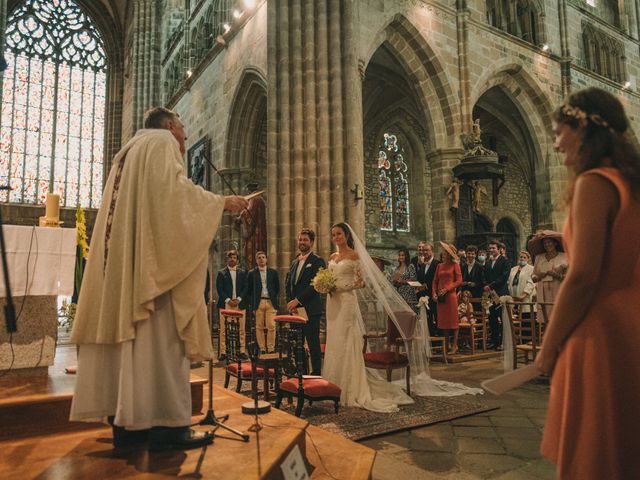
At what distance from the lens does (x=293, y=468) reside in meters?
2.12

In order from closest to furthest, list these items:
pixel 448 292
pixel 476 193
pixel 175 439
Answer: pixel 175 439 < pixel 448 292 < pixel 476 193

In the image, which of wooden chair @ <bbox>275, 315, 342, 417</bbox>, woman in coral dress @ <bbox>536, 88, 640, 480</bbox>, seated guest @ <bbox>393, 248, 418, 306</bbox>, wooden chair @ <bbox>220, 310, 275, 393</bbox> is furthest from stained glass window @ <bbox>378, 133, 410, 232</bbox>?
woman in coral dress @ <bbox>536, 88, 640, 480</bbox>

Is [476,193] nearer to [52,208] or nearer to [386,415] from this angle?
[386,415]

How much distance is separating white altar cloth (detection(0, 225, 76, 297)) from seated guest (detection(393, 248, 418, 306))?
4.49m

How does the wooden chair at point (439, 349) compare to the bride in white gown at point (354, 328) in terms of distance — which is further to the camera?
the wooden chair at point (439, 349)

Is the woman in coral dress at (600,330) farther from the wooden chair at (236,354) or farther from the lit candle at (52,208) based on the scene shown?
the lit candle at (52,208)

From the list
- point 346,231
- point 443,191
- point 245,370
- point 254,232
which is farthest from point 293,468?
point 443,191

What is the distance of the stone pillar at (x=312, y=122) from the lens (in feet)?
29.2

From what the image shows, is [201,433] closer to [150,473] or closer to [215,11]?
[150,473]

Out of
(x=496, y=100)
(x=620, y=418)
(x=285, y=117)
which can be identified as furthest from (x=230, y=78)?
(x=620, y=418)

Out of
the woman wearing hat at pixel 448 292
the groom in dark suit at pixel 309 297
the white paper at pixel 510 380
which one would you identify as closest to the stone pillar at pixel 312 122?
the woman wearing hat at pixel 448 292

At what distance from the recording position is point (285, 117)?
360 inches

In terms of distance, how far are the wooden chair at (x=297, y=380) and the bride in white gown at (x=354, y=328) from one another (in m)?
0.37

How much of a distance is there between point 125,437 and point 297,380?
6.76 feet
